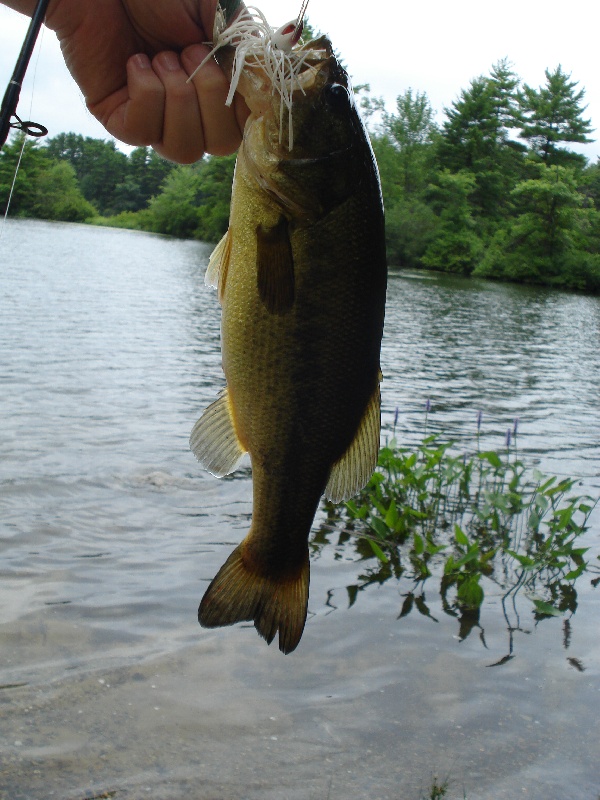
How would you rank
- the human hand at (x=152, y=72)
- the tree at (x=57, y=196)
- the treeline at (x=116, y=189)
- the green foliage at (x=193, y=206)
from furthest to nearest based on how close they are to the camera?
the tree at (x=57, y=196) < the treeline at (x=116, y=189) < the green foliage at (x=193, y=206) < the human hand at (x=152, y=72)

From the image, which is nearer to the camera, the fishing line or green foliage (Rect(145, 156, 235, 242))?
the fishing line

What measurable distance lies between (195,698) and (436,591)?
108 inches

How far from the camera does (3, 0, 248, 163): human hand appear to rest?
210 cm

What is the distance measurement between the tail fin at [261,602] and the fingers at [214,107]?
45.8 inches

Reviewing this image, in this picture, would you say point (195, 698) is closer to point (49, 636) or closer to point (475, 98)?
point (49, 636)

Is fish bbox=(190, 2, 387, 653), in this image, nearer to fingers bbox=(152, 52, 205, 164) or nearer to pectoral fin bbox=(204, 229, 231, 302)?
pectoral fin bbox=(204, 229, 231, 302)

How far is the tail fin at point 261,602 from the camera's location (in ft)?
7.17

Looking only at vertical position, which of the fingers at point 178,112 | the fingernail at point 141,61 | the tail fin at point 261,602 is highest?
the fingernail at point 141,61

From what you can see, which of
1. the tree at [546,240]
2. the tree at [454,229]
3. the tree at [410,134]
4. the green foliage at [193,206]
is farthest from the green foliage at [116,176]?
the tree at [546,240]

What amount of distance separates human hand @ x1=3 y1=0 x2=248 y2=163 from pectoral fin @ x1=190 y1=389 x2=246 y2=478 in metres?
0.70

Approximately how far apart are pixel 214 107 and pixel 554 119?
7189 cm

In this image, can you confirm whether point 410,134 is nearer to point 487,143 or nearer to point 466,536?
point 487,143

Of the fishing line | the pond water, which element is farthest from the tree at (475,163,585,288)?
the fishing line

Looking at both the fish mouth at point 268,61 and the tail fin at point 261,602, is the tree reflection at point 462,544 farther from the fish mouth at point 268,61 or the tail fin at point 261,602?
the fish mouth at point 268,61
